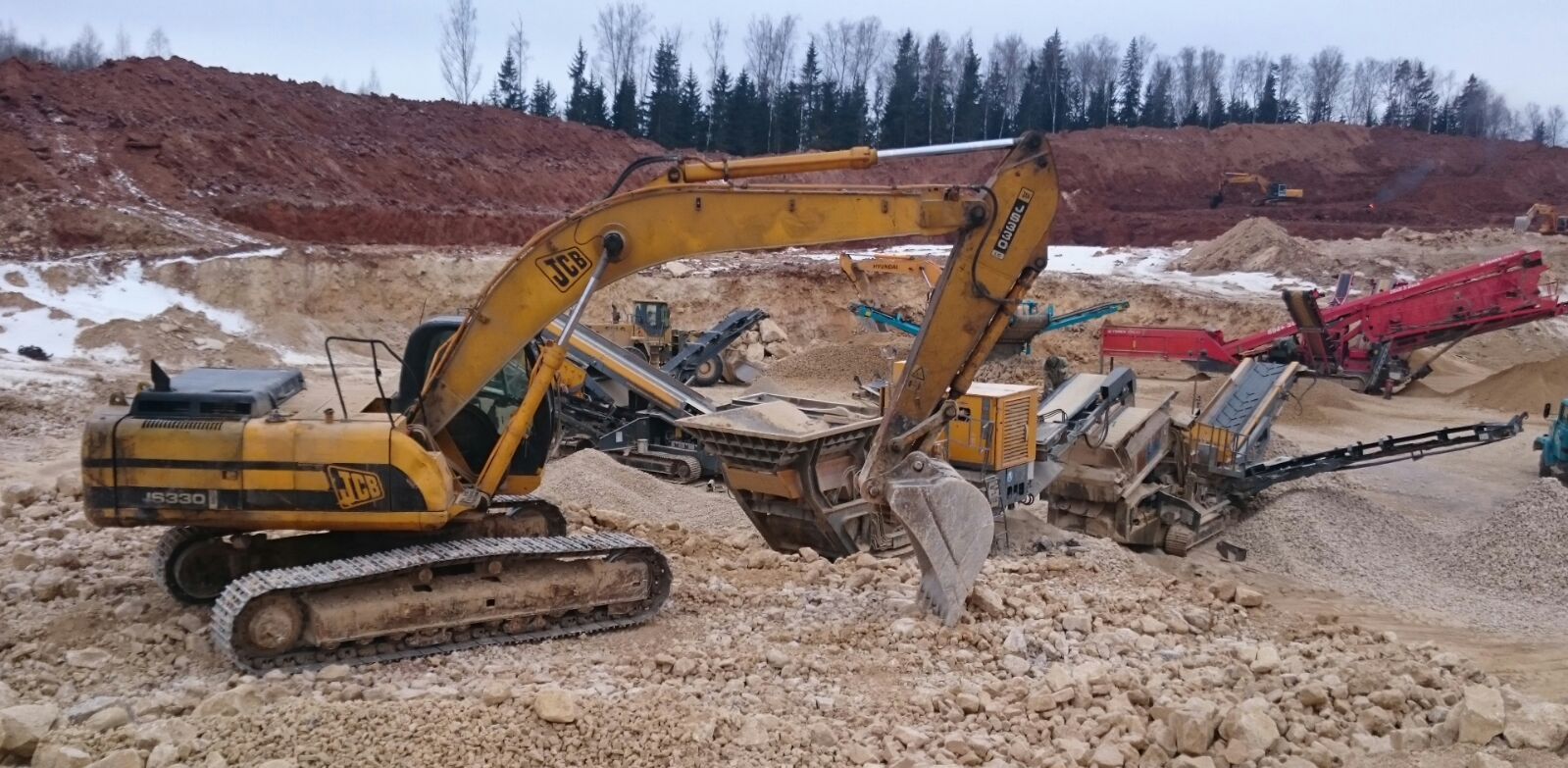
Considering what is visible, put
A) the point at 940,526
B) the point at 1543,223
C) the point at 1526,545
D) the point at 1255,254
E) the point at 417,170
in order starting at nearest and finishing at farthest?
the point at 940,526 < the point at 1526,545 < the point at 1255,254 < the point at 417,170 < the point at 1543,223

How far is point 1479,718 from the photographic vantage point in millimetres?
4758

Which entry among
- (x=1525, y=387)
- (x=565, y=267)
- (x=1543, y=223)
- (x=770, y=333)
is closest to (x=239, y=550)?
(x=565, y=267)

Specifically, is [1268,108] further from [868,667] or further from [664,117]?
[868,667]

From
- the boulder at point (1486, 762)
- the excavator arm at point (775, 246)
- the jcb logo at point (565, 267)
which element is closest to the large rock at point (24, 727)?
the excavator arm at point (775, 246)

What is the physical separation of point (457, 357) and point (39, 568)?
2910mm

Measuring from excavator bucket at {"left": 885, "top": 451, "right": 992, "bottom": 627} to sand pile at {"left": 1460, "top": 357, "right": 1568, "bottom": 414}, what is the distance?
15.4 m

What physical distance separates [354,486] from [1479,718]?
517cm

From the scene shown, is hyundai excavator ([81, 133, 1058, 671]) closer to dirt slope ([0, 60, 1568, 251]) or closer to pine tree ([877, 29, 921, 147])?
dirt slope ([0, 60, 1568, 251])

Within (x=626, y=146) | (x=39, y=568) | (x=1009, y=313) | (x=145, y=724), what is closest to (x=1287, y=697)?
(x=1009, y=313)

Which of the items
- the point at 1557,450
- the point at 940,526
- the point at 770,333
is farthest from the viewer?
the point at 770,333

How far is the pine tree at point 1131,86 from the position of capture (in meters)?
67.8

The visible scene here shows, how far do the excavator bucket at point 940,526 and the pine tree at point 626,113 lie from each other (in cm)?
4869

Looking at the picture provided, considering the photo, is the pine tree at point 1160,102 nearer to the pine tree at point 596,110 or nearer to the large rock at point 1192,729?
the pine tree at point 596,110

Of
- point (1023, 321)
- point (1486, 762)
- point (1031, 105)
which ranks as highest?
point (1031, 105)
